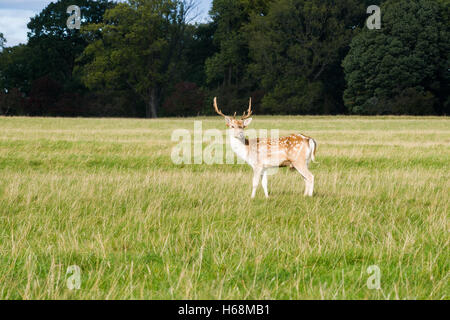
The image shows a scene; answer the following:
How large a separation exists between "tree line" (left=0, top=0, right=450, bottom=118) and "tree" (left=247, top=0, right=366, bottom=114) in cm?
15

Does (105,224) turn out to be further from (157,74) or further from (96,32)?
(96,32)

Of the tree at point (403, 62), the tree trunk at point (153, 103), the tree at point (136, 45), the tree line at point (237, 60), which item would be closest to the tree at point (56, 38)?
the tree line at point (237, 60)

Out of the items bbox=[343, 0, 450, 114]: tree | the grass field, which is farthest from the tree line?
the grass field

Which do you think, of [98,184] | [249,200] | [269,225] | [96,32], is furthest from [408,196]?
[96,32]

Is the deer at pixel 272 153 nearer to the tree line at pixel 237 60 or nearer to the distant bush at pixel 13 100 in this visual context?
the tree line at pixel 237 60

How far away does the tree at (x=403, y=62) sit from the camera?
5356 cm

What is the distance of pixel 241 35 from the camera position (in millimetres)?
65125

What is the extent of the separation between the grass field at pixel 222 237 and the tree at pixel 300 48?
4866 cm

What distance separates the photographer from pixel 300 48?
59.9m

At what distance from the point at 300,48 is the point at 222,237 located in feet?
184

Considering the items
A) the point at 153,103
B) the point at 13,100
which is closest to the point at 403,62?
the point at 153,103

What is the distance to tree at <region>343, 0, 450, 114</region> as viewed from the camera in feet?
176

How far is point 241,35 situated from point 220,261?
62.3 meters

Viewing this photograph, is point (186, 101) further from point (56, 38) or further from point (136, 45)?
point (56, 38)
